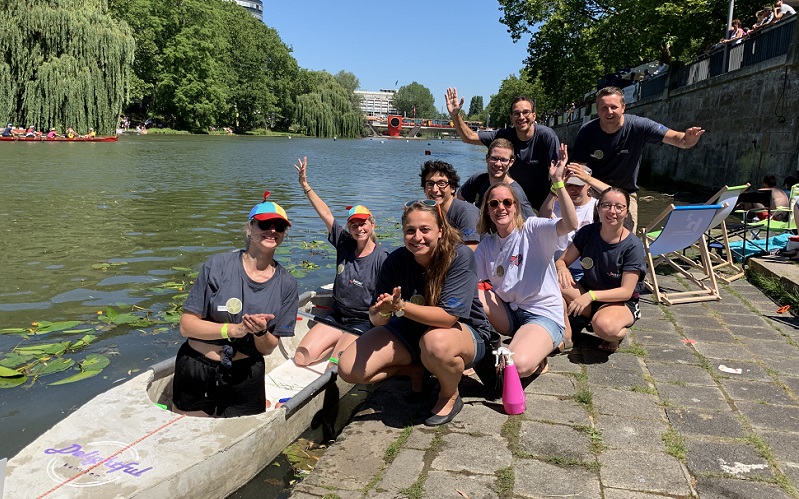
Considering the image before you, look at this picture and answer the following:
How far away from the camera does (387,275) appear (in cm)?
380

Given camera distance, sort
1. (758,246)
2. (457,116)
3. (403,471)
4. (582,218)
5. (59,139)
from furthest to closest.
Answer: (59,139), (758,246), (457,116), (582,218), (403,471)

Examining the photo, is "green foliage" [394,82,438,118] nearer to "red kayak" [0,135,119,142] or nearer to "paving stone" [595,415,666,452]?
"red kayak" [0,135,119,142]

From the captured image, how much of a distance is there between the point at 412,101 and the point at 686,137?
191 m

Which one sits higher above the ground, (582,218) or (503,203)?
(503,203)

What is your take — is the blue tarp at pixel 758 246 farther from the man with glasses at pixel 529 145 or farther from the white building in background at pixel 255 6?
the white building in background at pixel 255 6

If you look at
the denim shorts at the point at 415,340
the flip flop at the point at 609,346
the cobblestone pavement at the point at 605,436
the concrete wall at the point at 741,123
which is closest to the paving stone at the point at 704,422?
the cobblestone pavement at the point at 605,436

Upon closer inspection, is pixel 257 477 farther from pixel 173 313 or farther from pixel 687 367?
pixel 173 313

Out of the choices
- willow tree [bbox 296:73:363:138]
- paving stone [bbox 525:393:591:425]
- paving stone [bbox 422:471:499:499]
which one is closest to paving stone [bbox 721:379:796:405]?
paving stone [bbox 525:393:591:425]

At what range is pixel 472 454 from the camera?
11.0ft

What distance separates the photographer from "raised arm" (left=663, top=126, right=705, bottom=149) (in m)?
5.32

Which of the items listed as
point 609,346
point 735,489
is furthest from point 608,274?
point 735,489

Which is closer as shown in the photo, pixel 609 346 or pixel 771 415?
pixel 771 415

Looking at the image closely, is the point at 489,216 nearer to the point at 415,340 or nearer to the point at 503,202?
the point at 503,202

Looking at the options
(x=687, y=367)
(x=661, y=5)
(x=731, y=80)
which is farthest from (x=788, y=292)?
(x=661, y=5)
